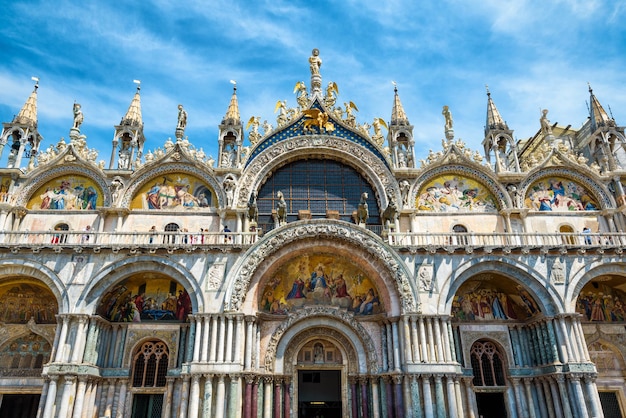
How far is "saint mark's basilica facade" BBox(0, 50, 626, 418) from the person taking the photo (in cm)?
1683

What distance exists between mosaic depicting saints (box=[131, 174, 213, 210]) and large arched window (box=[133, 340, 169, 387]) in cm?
614

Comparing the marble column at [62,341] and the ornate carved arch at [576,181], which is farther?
the ornate carved arch at [576,181]

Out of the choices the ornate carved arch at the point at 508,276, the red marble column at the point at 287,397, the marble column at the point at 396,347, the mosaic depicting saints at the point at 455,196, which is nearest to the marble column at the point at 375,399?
the marble column at the point at 396,347

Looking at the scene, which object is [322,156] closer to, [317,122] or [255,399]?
[317,122]

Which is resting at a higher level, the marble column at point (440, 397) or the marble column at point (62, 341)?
the marble column at point (62, 341)

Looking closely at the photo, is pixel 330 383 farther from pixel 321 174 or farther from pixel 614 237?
pixel 614 237

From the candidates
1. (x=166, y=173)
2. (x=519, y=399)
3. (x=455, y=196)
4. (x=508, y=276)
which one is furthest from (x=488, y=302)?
(x=166, y=173)

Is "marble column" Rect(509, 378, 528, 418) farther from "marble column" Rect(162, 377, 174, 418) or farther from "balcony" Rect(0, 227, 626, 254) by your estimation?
"marble column" Rect(162, 377, 174, 418)

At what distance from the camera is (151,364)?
1838cm

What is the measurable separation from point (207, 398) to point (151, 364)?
385 centimetres

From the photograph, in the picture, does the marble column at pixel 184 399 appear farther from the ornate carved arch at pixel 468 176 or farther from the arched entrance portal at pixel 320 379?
the ornate carved arch at pixel 468 176

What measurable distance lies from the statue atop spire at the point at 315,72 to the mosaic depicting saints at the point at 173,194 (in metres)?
7.65

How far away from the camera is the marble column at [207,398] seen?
1566 cm

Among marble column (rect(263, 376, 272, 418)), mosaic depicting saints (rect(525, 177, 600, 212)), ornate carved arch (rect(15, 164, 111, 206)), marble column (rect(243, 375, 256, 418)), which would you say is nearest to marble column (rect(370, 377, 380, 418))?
marble column (rect(263, 376, 272, 418))
